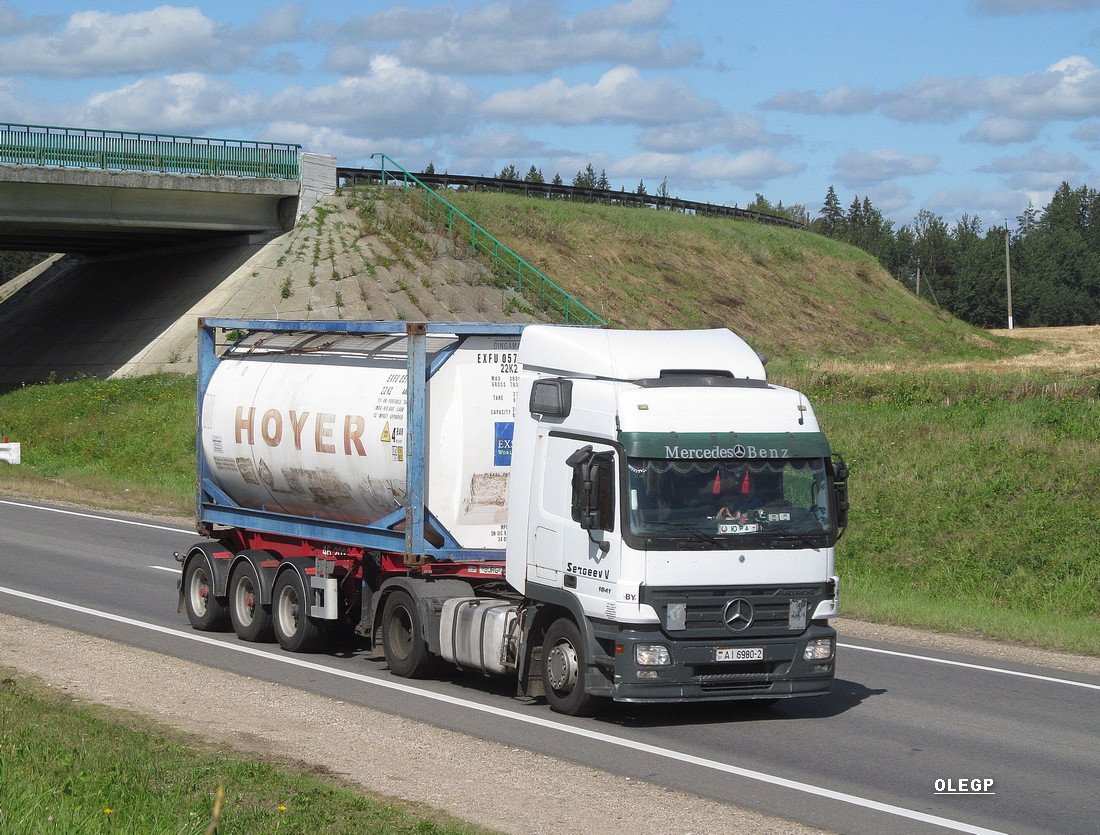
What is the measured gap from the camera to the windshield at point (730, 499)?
34.9ft

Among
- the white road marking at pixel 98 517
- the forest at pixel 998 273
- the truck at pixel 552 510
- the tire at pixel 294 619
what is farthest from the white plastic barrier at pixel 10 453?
the forest at pixel 998 273

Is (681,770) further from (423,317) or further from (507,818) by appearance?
(423,317)

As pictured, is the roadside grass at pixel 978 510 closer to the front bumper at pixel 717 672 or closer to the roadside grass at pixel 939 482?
the roadside grass at pixel 939 482

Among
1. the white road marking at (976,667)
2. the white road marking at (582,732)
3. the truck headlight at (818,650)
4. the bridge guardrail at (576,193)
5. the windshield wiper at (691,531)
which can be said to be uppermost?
the bridge guardrail at (576,193)

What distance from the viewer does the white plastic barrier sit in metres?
36.5

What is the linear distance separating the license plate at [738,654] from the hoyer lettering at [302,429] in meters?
4.34

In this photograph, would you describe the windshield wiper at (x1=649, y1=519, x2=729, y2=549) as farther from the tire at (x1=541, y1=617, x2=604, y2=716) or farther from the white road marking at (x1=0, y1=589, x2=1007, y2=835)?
the white road marking at (x1=0, y1=589, x2=1007, y2=835)

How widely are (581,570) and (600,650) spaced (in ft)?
2.25

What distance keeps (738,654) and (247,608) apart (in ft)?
21.6

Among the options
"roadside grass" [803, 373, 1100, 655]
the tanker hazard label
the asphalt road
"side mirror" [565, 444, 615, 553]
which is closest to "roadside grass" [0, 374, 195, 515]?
"roadside grass" [803, 373, 1100, 655]

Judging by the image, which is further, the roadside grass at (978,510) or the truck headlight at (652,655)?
the roadside grass at (978,510)

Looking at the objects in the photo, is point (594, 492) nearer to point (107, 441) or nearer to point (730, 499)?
point (730, 499)

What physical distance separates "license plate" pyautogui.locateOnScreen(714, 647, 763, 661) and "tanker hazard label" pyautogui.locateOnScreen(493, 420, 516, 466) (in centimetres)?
310

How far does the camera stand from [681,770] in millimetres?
9547
